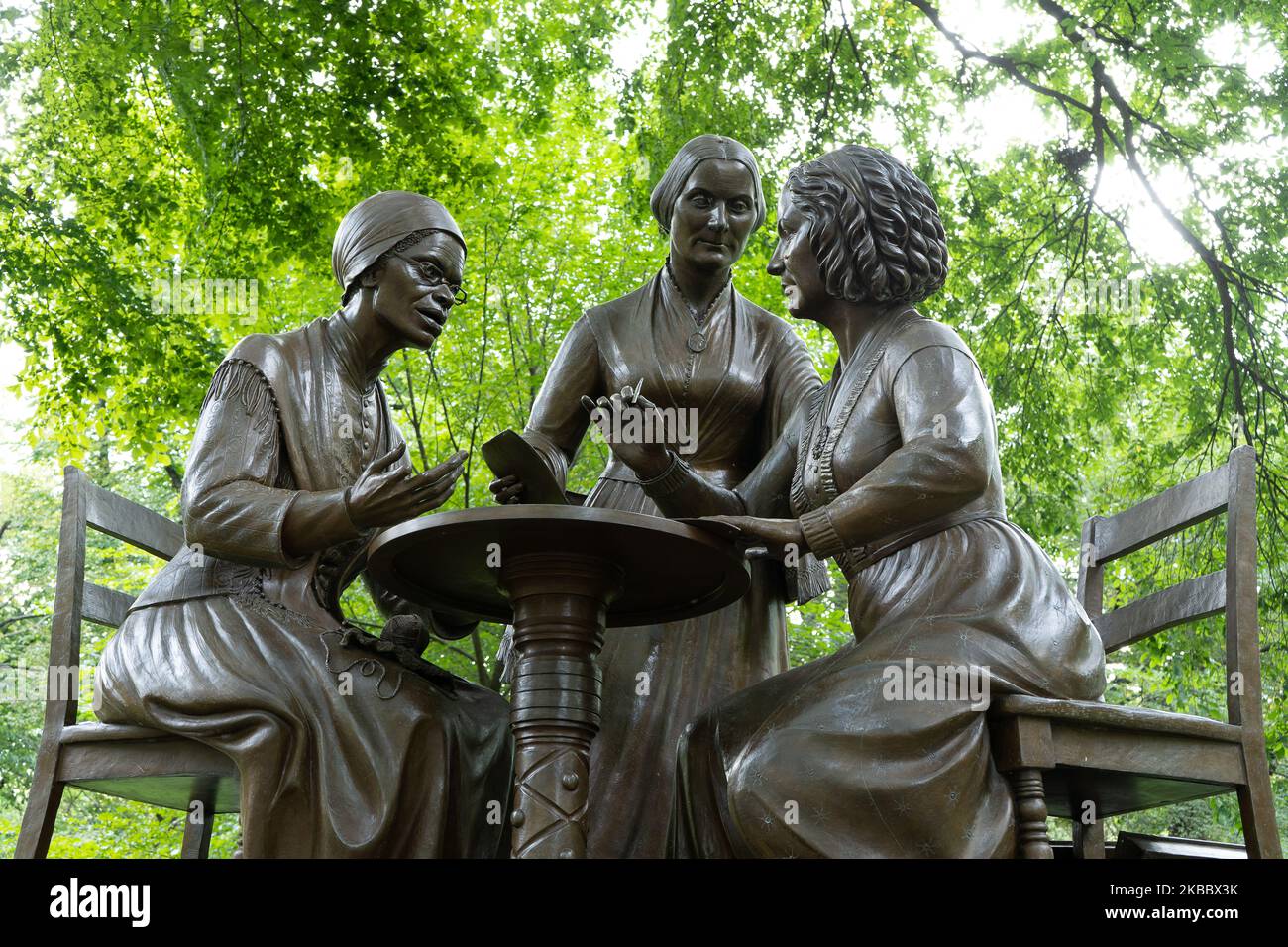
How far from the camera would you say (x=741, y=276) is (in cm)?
1206

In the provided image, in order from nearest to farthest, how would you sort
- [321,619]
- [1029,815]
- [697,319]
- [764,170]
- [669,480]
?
[1029,815], [669,480], [321,619], [697,319], [764,170]

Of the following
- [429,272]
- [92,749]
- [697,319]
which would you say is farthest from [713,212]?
[92,749]

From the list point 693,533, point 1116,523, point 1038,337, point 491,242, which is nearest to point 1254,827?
point 1116,523

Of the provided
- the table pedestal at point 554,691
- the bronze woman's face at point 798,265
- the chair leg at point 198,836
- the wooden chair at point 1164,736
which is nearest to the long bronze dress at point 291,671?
the table pedestal at point 554,691

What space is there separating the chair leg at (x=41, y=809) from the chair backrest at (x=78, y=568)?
12 cm

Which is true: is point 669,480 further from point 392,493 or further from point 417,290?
point 417,290

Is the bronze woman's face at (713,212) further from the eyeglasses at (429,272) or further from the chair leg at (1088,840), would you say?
the chair leg at (1088,840)

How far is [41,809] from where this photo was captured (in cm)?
405

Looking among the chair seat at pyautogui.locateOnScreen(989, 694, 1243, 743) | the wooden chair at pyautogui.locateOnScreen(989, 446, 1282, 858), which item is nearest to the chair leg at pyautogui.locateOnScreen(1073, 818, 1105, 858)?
the wooden chair at pyautogui.locateOnScreen(989, 446, 1282, 858)

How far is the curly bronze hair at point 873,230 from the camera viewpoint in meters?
3.83

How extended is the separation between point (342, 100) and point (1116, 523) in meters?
6.33

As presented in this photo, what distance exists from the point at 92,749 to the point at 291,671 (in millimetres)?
662

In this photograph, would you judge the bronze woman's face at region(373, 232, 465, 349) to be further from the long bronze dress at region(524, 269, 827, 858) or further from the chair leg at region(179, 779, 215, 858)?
the chair leg at region(179, 779, 215, 858)
